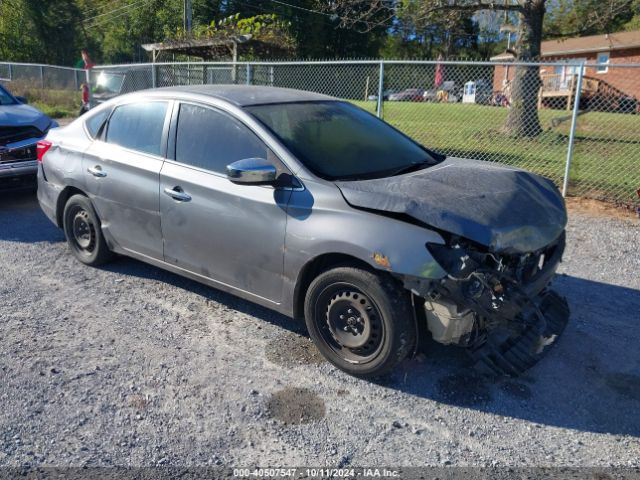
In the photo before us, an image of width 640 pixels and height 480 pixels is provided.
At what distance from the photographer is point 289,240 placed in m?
3.77

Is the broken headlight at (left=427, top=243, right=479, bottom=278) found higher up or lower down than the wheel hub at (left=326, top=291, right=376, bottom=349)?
higher up

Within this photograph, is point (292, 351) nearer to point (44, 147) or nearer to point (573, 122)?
point (44, 147)

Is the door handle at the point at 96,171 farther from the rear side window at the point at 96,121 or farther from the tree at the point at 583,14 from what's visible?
the tree at the point at 583,14

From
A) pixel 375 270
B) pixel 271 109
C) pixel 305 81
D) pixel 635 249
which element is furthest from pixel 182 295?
pixel 305 81

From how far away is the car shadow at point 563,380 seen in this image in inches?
133

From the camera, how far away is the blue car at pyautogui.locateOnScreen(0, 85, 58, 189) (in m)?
7.44

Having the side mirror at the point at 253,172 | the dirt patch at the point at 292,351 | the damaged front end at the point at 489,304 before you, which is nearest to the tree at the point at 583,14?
the damaged front end at the point at 489,304

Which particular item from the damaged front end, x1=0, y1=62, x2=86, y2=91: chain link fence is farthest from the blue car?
x1=0, y1=62, x2=86, y2=91: chain link fence

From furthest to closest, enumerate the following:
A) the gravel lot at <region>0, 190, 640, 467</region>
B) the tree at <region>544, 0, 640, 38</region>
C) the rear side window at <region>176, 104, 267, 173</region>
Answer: the tree at <region>544, 0, 640, 38</region>
the rear side window at <region>176, 104, 267, 173</region>
the gravel lot at <region>0, 190, 640, 467</region>

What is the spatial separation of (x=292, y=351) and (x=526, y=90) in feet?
39.1

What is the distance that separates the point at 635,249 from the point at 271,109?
441 centimetres

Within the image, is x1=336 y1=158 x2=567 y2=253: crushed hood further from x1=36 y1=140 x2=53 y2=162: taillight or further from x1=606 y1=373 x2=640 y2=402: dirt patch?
x1=36 y1=140 x2=53 y2=162: taillight

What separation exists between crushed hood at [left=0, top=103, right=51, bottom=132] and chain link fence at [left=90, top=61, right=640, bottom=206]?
13.1 feet

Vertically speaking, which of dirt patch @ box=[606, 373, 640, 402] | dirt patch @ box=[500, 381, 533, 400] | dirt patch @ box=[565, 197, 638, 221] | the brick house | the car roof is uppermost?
the brick house
